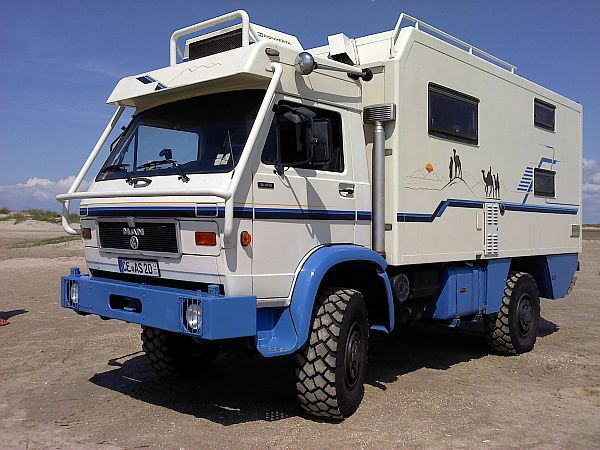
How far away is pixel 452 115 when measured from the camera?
735 centimetres

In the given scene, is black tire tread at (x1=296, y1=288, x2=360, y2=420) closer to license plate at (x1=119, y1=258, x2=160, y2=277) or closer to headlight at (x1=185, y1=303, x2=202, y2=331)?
headlight at (x1=185, y1=303, x2=202, y2=331)

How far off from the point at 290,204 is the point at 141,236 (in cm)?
131

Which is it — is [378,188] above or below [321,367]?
above

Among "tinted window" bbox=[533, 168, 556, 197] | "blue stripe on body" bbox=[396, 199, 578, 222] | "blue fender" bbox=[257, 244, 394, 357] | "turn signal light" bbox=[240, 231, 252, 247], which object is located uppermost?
"tinted window" bbox=[533, 168, 556, 197]

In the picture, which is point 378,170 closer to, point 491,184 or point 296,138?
point 296,138

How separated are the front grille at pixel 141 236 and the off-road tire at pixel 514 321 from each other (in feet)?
16.1

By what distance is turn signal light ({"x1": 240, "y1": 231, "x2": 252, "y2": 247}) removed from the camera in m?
5.02

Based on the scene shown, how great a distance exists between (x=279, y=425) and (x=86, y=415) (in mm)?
1791

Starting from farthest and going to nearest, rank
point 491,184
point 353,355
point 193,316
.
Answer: point 491,184
point 353,355
point 193,316

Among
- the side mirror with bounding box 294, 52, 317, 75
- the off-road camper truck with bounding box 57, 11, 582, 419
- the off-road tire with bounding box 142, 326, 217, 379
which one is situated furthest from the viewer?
the off-road tire with bounding box 142, 326, 217, 379

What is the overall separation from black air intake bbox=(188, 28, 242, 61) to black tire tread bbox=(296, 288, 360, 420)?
250cm

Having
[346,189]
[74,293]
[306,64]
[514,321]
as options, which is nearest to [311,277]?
[346,189]

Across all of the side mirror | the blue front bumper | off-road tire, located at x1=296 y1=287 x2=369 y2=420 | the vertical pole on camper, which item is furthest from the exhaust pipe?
the blue front bumper

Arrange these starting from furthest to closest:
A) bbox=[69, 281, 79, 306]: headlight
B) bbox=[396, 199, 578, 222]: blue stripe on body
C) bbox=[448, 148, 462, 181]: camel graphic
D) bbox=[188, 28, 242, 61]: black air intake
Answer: bbox=[448, 148, 462, 181]: camel graphic → bbox=[396, 199, 578, 222]: blue stripe on body → bbox=[69, 281, 79, 306]: headlight → bbox=[188, 28, 242, 61]: black air intake
